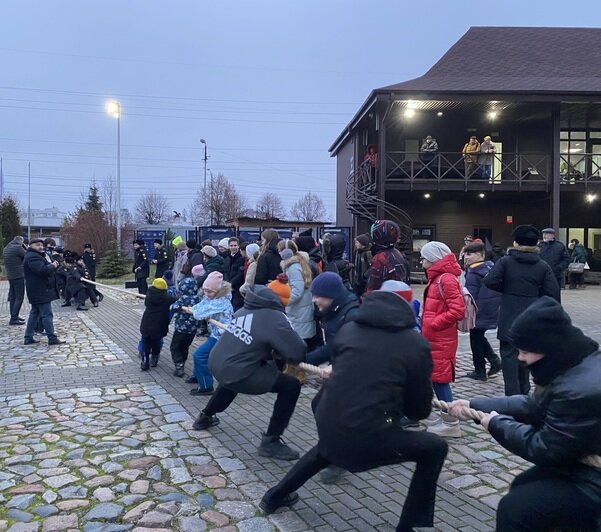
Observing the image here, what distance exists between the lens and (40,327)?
1129 cm

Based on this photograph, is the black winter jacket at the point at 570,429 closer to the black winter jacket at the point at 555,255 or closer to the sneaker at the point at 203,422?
the sneaker at the point at 203,422

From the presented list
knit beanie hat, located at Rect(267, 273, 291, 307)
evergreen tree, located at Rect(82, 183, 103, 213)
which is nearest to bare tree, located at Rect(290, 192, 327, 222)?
evergreen tree, located at Rect(82, 183, 103, 213)

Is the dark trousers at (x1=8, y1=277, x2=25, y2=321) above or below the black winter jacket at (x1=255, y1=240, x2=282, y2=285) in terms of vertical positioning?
below

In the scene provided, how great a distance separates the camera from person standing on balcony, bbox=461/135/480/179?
20778mm

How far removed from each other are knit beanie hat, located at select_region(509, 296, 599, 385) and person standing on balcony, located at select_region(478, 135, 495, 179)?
19.6m

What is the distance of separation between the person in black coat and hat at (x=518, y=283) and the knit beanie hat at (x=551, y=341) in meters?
3.19

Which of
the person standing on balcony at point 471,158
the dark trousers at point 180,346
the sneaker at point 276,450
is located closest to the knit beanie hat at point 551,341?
the sneaker at point 276,450

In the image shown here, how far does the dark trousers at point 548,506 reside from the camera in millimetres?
2479

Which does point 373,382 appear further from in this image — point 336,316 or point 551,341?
point 336,316

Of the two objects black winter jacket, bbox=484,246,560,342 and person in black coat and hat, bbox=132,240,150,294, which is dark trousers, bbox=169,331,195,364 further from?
person in black coat and hat, bbox=132,240,150,294

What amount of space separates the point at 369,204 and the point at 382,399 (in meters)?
19.8

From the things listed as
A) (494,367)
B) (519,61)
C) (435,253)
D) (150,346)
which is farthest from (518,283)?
(519,61)

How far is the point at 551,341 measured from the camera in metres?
2.60

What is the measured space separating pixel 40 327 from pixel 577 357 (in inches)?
431
